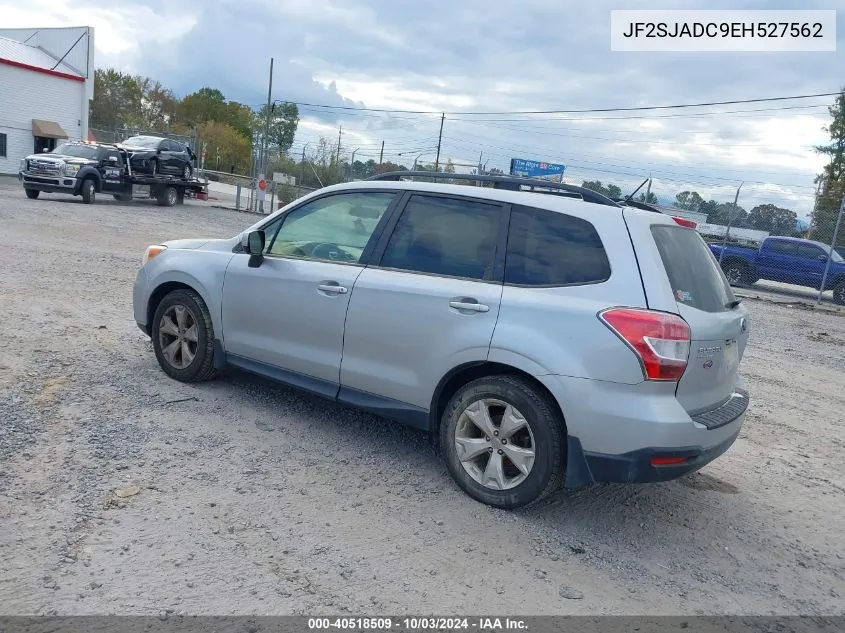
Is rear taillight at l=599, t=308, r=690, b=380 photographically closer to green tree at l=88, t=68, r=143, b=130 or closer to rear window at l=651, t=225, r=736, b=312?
rear window at l=651, t=225, r=736, b=312

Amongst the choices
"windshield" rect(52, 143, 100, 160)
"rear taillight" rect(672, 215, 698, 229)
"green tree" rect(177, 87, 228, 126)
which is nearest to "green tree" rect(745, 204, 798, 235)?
"rear taillight" rect(672, 215, 698, 229)

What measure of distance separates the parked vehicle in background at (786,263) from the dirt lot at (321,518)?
13.7 metres

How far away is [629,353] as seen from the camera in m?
3.54

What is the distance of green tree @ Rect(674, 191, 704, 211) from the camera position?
63.9 ft

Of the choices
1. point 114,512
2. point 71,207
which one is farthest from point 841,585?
point 71,207

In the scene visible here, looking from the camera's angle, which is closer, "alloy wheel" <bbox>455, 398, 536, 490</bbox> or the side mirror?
"alloy wheel" <bbox>455, 398, 536, 490</bbox>

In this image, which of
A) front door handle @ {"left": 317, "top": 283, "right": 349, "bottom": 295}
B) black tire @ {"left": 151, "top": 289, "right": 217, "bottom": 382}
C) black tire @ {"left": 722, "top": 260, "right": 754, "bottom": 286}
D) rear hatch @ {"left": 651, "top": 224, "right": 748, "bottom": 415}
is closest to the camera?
rear hatch @ {"left": 651, "top": 224, "right": 748, "bottom": 415}

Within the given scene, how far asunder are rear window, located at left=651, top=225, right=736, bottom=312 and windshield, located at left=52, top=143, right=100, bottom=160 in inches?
819

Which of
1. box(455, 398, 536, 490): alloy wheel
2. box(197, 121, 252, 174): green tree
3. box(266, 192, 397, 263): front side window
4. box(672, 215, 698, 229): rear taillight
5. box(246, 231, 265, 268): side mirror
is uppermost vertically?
box(197, 121, 252, 174): green tree

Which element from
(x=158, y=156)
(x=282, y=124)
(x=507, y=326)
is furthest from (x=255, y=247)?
(x=282, y=124)

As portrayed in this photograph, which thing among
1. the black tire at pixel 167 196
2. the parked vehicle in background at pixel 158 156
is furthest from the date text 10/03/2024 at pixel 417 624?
the black tire at pixel 167 196

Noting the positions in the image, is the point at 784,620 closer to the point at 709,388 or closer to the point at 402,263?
the point at 709,388

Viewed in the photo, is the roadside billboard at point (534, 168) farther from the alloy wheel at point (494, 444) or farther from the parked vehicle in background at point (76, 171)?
the alloy wheel at point (494, 444)

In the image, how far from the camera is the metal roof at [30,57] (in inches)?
1340
